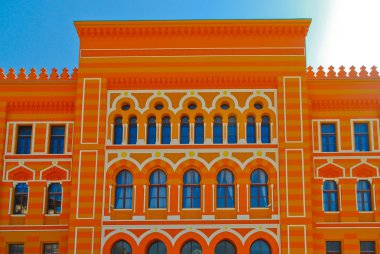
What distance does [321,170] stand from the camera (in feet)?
113

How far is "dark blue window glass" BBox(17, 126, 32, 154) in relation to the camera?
35344mm

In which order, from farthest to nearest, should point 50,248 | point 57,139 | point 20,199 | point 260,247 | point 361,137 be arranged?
point 57,139, point 361,137, point 20,199, point 50,248, point 260,247

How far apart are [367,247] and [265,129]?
7755mm

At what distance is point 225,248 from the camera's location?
32875mm

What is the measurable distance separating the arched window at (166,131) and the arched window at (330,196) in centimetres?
833

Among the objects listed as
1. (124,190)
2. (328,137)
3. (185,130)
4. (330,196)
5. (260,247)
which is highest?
(185,130)

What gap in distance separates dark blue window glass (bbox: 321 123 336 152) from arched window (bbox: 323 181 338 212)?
1.79 metres

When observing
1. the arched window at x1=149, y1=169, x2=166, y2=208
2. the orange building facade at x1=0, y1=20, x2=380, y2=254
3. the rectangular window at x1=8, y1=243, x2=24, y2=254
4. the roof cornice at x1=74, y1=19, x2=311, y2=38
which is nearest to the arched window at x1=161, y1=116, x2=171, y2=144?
the orange building facade at x1=0, y1=20, x2=380, y2=254

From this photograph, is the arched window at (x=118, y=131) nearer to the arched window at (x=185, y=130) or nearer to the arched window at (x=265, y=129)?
the arched window at (x=185, y=130)

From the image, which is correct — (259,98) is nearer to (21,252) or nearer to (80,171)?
(80,171)

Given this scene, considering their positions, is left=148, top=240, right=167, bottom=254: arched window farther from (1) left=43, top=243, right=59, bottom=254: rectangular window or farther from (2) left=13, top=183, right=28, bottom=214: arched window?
(2) left=13, top=183, right=28, bottom=214: arched window

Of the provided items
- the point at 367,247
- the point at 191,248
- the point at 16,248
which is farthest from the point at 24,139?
the point at 367,247

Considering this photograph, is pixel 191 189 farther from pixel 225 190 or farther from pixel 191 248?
pixel 191 248

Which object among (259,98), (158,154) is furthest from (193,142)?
(259,98)
